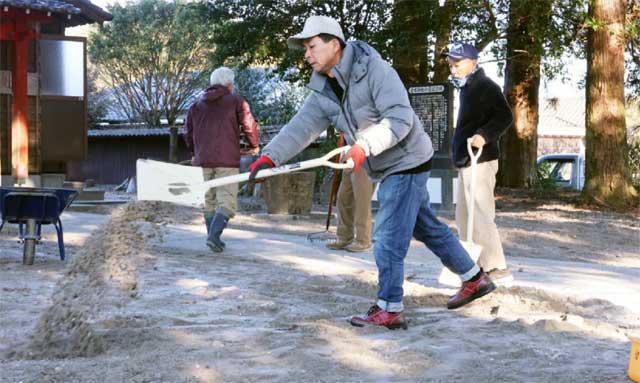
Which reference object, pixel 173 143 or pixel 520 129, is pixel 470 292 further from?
pixel 173 143

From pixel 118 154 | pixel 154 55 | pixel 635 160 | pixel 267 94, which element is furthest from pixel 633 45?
pixel 154 55

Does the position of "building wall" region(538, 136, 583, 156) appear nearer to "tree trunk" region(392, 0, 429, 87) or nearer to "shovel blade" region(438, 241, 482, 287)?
"tree trunk" region(392, 0, 429, 87)

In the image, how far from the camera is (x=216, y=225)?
866 centimetres

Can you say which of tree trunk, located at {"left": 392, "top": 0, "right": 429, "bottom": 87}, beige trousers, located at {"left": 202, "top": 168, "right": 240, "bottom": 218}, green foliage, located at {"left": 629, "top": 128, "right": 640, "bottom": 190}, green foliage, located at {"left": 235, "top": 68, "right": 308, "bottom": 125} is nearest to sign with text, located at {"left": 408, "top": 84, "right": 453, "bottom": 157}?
tree trunk, located at {"left": 392, "top": 0, "right": 429, "bottom": 87}

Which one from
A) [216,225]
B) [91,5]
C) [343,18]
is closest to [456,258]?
[216,225]

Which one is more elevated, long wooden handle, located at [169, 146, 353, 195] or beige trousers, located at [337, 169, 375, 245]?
long wooden handle, located at [169, 146, 353, 195]

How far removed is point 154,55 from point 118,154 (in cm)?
612

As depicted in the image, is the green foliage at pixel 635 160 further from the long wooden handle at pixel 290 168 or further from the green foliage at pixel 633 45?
the long wooden handle at pixel 290 168

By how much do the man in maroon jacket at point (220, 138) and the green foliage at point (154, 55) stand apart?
3150 centimetres

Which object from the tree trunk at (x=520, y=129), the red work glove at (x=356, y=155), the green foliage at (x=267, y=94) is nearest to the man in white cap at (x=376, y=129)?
the red work glove at (x=356, y=155)

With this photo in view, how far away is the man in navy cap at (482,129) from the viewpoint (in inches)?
249

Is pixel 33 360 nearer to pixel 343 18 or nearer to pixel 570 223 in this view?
pixel 570 223

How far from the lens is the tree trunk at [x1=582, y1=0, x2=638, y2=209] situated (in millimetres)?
16781

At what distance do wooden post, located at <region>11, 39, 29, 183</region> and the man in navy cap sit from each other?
10678mm
